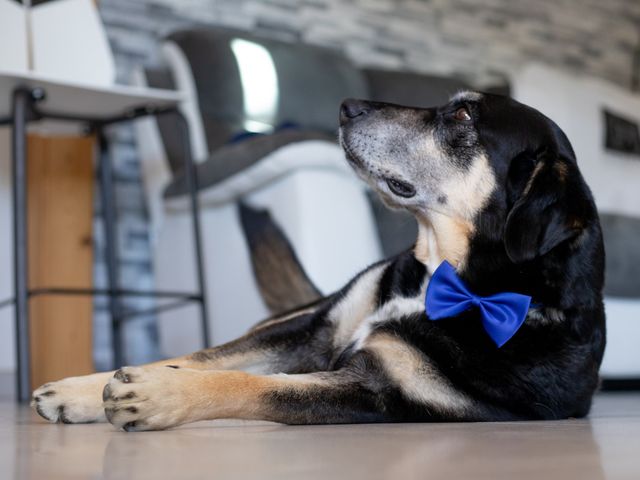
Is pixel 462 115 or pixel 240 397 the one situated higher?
pixel 462 115

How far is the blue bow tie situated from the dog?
0.02 m

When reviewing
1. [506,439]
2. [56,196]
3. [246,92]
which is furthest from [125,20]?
[506,439]

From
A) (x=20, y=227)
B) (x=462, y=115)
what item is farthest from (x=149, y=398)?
(x=20, y=227)

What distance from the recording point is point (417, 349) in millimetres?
1503

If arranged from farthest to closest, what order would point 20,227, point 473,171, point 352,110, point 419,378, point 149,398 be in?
point 20,227 → point 352,110 → point 473,171 → point 419,378 → point 149,398

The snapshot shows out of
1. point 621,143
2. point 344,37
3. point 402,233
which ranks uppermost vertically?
point 344,37

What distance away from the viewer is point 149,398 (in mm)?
1246

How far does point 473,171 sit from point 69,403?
2.69 ft

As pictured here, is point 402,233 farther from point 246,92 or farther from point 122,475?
point 122,475

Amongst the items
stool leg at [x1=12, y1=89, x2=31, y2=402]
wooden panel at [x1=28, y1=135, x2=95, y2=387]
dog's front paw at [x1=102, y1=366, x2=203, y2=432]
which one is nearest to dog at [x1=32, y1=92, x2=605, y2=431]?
dog's front paw at [x1=102, y1=366, x2=203, y2=432]

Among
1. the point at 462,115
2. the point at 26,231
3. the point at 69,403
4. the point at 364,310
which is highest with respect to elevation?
the point at 462,115

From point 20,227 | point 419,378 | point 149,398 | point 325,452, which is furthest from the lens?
point 20,227

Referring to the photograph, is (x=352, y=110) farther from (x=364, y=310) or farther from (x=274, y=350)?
(x=274, y=350)

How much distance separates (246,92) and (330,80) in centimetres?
45
